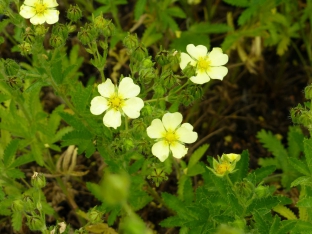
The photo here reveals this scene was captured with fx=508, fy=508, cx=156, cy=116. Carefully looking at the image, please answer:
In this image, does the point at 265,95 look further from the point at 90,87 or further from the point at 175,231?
the point at 90,87

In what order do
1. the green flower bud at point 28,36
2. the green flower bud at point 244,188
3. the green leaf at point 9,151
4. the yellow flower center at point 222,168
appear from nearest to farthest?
the green flower bud at point 244,188, the yellow flower center at point 222,168, the green flower bud at point 28,36, the green leaf at point 9,151

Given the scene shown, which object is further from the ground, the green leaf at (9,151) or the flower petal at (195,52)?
the flower petal at (195,52)

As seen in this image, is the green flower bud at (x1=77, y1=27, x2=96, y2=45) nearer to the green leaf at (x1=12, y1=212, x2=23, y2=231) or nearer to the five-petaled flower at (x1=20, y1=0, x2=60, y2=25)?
the five-petaled flower at (x1=20, y1=0, x2=60, y2=25)

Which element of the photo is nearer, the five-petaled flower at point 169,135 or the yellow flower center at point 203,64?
the five-petaled flower at point 169,135

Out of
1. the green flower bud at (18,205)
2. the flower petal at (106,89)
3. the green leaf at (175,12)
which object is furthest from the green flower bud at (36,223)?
the green leaf at (175,12)

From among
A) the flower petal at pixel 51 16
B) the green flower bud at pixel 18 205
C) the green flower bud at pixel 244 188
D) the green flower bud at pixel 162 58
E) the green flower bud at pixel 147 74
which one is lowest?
→ the green flower bud at pixel 18 205

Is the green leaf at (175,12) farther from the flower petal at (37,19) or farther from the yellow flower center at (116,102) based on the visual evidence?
the yellow flower center at (116,102)

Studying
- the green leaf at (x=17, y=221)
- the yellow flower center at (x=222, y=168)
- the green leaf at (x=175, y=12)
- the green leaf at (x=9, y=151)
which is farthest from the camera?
the green leaf at (x=175, y=12)

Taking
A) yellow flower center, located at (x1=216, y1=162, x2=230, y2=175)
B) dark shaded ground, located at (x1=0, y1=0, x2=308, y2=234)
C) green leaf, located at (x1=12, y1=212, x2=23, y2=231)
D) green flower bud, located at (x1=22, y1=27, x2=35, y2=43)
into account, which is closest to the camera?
yellow flower center, located at (x1=216, y1=162, x2=230, y2=175)

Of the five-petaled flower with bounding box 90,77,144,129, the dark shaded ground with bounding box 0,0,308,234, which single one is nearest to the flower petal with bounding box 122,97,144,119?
the five-petaled flower with bounding box 90,77,144,129
